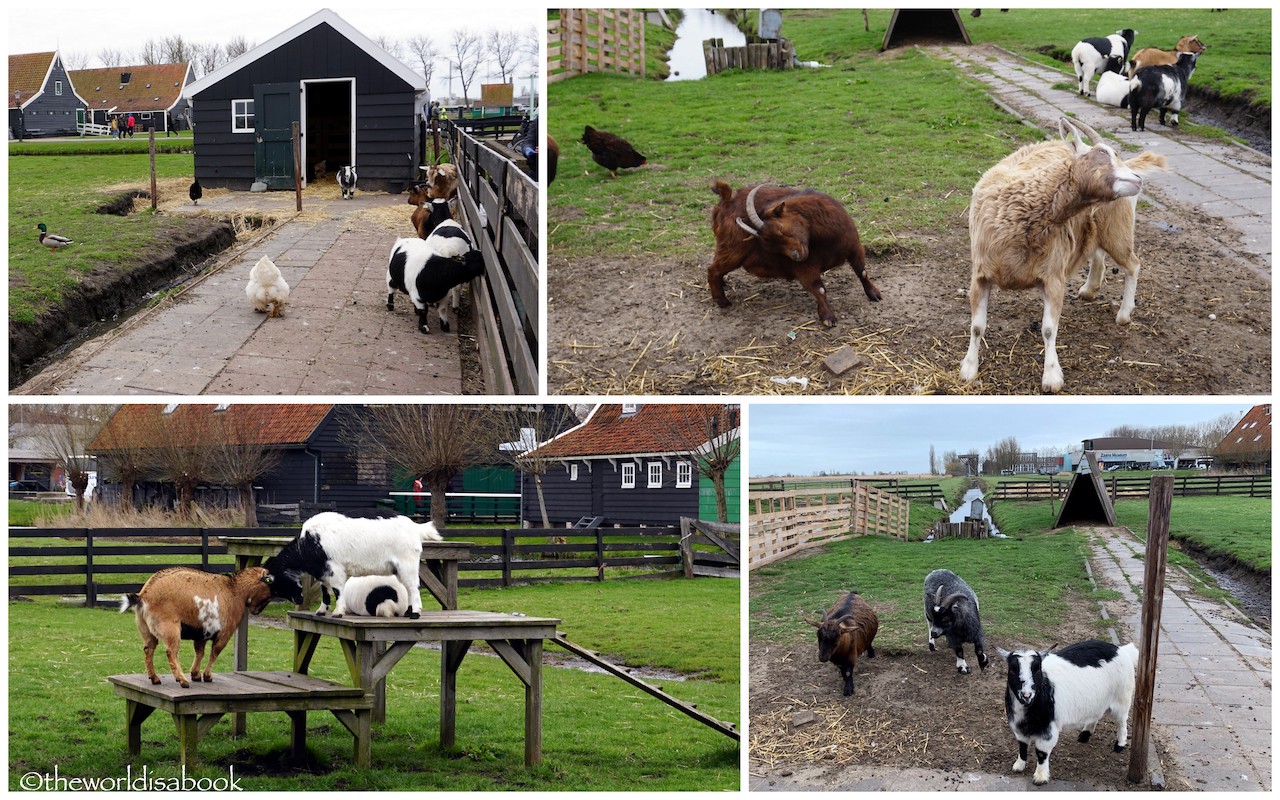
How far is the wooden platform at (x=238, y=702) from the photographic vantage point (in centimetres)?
544

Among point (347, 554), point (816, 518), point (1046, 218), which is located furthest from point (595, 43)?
point (347, 554)

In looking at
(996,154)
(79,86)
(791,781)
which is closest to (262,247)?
(79,86)

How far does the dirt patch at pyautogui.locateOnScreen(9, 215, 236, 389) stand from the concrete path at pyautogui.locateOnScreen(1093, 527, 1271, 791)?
9.59 meters

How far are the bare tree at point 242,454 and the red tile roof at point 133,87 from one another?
5871 mm

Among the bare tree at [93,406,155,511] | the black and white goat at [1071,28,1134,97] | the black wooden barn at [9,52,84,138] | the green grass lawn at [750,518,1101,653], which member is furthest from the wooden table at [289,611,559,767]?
the bare tree at [93,406,155,511]

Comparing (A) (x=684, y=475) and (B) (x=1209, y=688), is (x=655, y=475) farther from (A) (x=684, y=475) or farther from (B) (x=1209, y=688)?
(B) (x=1209, y=688)

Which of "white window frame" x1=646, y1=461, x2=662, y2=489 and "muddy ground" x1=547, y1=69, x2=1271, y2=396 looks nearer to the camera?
"muddy ground" x1=547, y1=69, x2=1271, y2=396

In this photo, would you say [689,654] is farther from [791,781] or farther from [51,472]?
[51,472]

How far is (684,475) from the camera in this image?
64.5 ft

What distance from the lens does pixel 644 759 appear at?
6.61 meters

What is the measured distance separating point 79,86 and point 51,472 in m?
8.01

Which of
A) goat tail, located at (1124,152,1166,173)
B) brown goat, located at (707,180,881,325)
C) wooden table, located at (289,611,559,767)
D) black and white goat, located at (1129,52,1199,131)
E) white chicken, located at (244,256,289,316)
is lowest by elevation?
wooden table, located at (289,611,559,767)

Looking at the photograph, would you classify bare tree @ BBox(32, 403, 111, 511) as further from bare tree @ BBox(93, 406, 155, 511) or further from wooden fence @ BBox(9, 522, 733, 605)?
wooden fence @ BBox(9, 522, 733, 605)

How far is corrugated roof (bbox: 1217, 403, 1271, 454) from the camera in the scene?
7.49m
